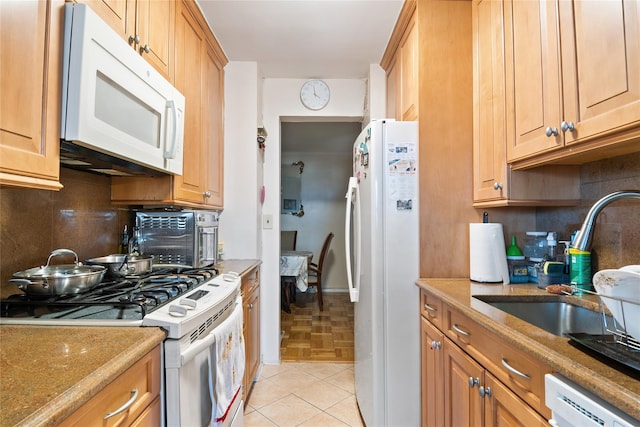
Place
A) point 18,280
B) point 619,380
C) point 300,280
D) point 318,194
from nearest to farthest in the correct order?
point 619,380 < point 18,280 < point 300,280 < point 318,194

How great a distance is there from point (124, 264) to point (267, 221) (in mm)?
1317

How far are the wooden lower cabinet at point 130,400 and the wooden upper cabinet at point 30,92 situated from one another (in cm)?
56

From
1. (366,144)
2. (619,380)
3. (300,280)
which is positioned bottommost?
(300,280)

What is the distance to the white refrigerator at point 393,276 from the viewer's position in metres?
1.58

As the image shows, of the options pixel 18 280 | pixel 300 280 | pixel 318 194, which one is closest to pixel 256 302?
pixel 18 280

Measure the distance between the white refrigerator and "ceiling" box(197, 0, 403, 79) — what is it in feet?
2.55

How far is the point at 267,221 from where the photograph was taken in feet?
8.58

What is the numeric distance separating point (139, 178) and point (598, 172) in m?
2.19

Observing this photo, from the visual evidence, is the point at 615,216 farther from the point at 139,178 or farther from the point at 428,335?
the point at 139,178

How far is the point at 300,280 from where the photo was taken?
389 centimetres

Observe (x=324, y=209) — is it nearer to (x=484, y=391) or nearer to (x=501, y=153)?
(x=501, y=153)

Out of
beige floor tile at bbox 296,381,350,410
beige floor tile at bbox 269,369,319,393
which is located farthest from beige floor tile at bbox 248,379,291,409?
beige floor tile at bbox 296,381,350,410

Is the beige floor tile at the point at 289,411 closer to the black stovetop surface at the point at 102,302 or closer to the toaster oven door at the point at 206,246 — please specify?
the toaster oven door at the point at 206,246

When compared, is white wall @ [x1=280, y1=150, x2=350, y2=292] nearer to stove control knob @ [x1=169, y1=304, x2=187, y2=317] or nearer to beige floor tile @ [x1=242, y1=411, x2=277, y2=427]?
beige floor tile @ [x1=242, y1=411, x2=277, y2=427]
